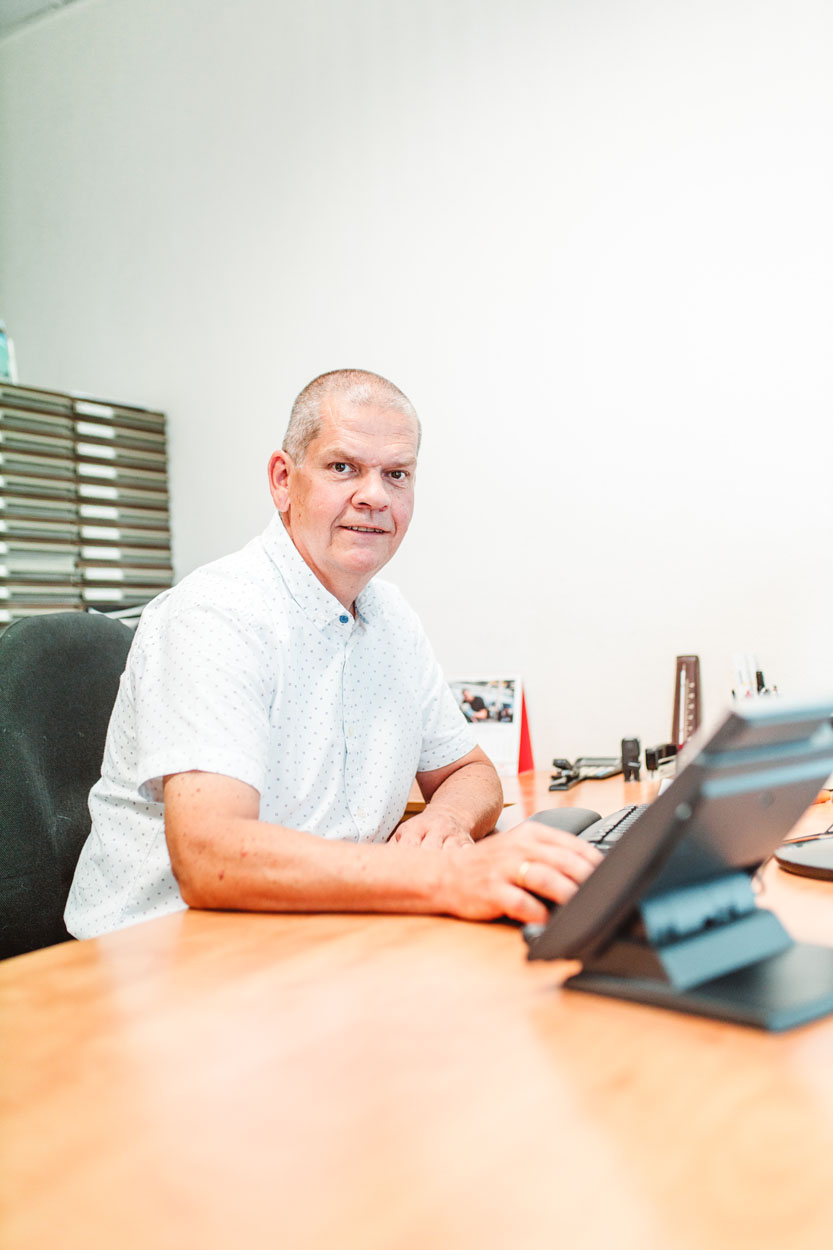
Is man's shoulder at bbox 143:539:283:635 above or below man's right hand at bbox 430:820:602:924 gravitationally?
above

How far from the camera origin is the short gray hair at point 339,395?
157 cm

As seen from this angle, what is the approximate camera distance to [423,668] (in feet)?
5.90

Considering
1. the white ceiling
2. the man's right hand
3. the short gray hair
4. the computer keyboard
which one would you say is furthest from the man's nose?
the white ceiling

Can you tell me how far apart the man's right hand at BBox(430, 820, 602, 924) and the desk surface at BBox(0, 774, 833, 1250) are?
58 mm

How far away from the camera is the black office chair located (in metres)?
1.41

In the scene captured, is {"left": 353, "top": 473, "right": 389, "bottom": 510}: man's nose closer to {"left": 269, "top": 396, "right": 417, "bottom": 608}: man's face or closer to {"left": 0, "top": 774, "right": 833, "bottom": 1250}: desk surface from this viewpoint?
{"left": 269, "top": 396, "right": 417, "bottom": 608}: man's face

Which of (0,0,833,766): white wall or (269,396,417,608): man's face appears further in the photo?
(0,0,833,766): white wall

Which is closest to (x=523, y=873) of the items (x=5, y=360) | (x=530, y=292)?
(x=530, y=292)

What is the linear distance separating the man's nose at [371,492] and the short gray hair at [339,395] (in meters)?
0.10

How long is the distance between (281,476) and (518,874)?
907 millimetres

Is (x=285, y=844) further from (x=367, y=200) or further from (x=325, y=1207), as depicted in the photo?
(x=367, y=200)

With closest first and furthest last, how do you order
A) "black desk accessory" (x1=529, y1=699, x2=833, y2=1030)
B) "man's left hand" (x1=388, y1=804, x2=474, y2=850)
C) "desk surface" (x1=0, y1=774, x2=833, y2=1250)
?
"desk surface" (x1=0, y1=774, x2=833, y2=1250) → "black desk accessory" (x1=529, y1=699, x2=833, y2=1030) → "man's left hand" (x1=388, y1=804, x2=474, y2=850)

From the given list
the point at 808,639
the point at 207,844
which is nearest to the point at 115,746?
the point at 207,844

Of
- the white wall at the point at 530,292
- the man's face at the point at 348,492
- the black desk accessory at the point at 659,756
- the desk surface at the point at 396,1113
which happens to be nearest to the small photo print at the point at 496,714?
the white wall at the point at 530,292
